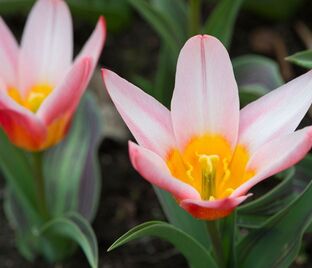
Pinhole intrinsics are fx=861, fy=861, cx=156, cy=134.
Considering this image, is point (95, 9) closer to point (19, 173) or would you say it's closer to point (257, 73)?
point (257, 73)

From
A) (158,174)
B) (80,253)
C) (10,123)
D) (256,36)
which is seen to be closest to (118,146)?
(80,253)

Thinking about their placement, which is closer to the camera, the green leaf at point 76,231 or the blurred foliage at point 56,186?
the green leaf at point 76,231

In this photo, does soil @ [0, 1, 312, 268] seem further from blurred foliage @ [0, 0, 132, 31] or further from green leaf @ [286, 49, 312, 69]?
green leaf @ [286, 49, 312, 69]

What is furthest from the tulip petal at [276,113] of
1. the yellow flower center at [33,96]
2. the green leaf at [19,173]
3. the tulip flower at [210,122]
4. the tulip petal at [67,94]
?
the green leaf at [19,173]

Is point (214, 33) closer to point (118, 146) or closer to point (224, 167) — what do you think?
point (118, 146)

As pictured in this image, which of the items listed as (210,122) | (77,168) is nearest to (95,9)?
(77,168)

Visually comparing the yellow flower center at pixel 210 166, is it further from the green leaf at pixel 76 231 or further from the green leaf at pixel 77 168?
the green leaf at pixel 77 168
